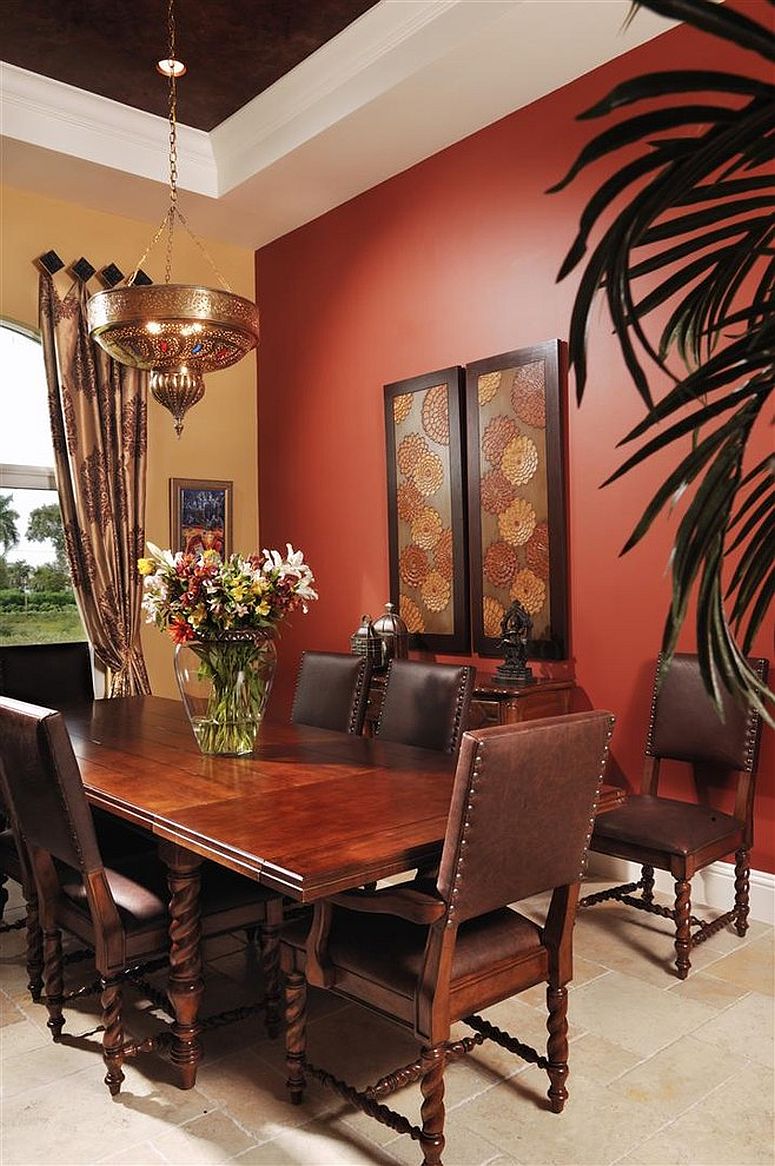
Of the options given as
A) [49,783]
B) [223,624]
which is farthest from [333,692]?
[49,783]

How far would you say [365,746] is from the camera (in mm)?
3115

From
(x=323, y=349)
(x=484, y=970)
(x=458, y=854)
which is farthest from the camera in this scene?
(x=323, y=349)

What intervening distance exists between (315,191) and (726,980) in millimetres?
4424

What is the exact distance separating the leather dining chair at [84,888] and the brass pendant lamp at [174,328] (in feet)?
4.61

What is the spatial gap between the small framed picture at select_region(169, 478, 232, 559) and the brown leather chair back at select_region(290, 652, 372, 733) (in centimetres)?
218

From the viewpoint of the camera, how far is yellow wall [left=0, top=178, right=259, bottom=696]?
5.19 meters

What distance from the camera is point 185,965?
2396mm

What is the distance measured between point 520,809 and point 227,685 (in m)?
1.20

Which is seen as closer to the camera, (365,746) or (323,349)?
(365,746)

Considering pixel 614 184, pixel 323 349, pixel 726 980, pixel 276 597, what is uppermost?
pixel 323 349

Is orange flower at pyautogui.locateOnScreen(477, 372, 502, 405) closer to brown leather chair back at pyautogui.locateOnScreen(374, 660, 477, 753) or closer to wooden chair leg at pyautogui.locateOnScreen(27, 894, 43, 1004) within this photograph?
brown leather chair back at pyautogui.locateOnScreen(374, 660, 477, 753)

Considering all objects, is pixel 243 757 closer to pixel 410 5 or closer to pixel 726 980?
pixel 726 980

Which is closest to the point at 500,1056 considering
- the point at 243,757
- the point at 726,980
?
the point at 726,980

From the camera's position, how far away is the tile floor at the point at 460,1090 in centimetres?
215
